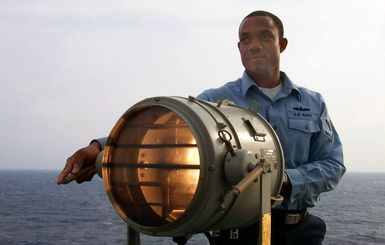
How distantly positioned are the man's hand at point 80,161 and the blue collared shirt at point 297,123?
6.50 feet

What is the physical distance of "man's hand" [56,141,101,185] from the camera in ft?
12.8

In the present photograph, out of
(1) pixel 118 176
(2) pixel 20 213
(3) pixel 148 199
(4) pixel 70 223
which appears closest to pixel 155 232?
(3) pixel 148 199

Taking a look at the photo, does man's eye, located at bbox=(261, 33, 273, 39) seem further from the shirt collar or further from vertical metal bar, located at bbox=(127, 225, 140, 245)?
vertical metal bar, located at bbox=(127, 225, 140, 245)

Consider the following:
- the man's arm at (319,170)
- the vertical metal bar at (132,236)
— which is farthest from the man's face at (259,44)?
the vertical metal bar at (132,236)

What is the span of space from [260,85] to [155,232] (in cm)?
275

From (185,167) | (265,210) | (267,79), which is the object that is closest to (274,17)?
(267,79)

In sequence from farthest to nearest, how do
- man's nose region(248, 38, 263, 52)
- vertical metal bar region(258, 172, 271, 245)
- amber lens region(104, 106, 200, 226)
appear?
man's nose region(248, 38, 263, 52) → vertical metal bar region(258, 172, 271, 245) → amber lens region(104, 106, 200, 226)

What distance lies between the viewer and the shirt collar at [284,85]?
554cm

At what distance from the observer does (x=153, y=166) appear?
11.4ft

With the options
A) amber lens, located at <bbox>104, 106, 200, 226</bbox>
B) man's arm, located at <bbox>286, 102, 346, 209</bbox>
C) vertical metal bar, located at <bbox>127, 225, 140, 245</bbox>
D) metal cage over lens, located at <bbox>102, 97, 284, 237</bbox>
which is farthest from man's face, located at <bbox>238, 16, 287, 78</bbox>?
vertical metal bar, located at <bbox>127, 225, 140, 245</bbox>

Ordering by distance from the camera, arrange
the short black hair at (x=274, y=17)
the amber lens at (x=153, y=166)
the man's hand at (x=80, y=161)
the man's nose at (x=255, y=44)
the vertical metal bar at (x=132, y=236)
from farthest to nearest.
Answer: the short black hair at (x=274, y=17)
the man's nose at (x=255, y=44)
the vertical metal bar at (x=132, y=236)
the man's hand at (x=80, y=161)
the amber lens at (x=153, y=166)

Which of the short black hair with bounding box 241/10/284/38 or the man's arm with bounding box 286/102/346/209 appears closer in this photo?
the man's arm with bounding box 286/102/346/209

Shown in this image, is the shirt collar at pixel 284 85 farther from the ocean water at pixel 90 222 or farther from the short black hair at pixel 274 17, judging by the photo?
the ocean water at pixel 90 222

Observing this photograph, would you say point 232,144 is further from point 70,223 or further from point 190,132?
point 70,223
